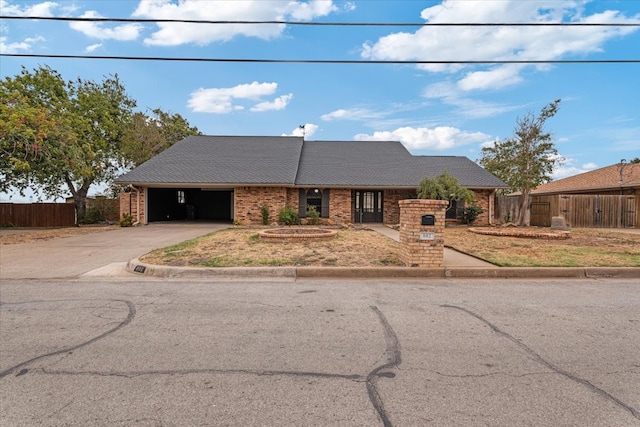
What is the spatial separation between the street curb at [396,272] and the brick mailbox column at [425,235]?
21 centimetres

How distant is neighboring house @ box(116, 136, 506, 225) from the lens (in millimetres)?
20594

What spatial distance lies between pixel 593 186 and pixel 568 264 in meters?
20.9

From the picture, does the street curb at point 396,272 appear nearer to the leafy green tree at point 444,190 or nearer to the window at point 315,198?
the leafy green tree at point 444,190

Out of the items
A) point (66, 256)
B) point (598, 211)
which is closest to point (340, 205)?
point (66, 256)

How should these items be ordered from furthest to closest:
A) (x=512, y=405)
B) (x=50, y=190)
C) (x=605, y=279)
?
(x=50, y=190) < (x=605, y=279) < (x=512, y=405)

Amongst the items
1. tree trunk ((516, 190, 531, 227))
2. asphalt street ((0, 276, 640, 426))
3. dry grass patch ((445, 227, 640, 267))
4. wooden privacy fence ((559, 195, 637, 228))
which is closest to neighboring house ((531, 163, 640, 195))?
wooden privacy fence ((559, 195, 637, 228))

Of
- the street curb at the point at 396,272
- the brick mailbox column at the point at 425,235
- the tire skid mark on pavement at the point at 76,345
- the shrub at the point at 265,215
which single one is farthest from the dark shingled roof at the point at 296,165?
the tire skid mark on pavement at the point at 76,345

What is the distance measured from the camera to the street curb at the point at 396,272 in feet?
24.5

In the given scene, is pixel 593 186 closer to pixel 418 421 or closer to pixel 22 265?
pixel 418 421

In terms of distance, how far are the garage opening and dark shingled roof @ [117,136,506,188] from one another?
117 inches

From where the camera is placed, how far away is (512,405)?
2684 mm

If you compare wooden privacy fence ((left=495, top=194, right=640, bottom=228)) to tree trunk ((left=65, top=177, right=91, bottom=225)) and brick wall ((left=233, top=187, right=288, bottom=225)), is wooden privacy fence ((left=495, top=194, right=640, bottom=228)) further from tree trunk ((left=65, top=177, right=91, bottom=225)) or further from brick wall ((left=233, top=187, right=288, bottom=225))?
tree trunk ((left=65, top=177, right=91, bottom=225))

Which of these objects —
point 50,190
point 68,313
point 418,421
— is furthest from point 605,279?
point 50,190

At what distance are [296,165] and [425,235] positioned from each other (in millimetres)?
15610
